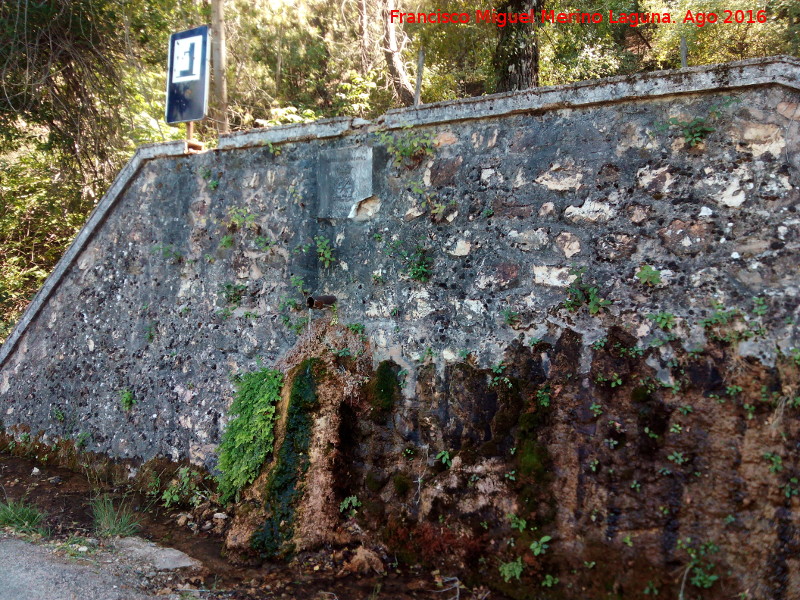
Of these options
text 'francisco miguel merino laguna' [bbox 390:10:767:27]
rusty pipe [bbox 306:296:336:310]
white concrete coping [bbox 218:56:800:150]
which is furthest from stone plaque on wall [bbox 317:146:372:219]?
text 'francisco miguel merino laguna' [bbox 390:10:767:27]

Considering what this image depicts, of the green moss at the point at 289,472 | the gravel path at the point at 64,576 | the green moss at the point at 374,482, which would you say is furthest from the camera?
the green moss at the point at 374,482

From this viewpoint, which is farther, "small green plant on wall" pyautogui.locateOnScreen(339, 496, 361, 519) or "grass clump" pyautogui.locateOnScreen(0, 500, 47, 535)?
"grass clump" pyautogui.locateOnScreen(0, 500, 47, 535)

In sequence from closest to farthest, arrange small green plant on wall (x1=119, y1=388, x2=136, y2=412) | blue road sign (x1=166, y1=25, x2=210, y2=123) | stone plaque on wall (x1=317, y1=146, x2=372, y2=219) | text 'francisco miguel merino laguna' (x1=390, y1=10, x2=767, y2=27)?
stone plaque on wall (x1=317, y1=146, x2=372, y2=219)
small green plant on wall (x1=119, y1=388, x2=136, y2=412)
blue road sign (x1=166, y1=25, x2=210, y2=123)
text 'francisco miguel merino laguna' (x1=390, y1=10, x2=767, y2=27)

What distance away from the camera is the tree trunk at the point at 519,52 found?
20.6ft

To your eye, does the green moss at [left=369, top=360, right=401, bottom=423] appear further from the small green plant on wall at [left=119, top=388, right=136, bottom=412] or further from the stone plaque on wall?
the small green plant on wall at [left=119, top=388, right=136, bottom=412]

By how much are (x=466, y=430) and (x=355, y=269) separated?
1441mm

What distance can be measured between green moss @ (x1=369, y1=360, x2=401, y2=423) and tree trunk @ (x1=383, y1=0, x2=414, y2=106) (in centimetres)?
667

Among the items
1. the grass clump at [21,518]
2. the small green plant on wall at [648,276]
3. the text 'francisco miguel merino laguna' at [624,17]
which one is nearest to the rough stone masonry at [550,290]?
the small green plant on wall at [648,276]

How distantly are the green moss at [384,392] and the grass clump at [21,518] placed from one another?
2.62m

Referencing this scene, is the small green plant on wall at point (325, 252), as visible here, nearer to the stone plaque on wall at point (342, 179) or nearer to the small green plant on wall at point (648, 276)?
the stone plaque on wall at point (342, 179)

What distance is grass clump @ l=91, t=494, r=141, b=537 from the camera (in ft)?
13.7

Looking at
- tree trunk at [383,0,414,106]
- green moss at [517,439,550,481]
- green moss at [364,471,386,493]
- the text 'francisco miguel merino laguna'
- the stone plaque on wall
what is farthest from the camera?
tree trunk at [383,0,414,106]

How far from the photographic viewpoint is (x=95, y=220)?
564 centimetres

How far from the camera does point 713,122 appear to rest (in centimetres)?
322
